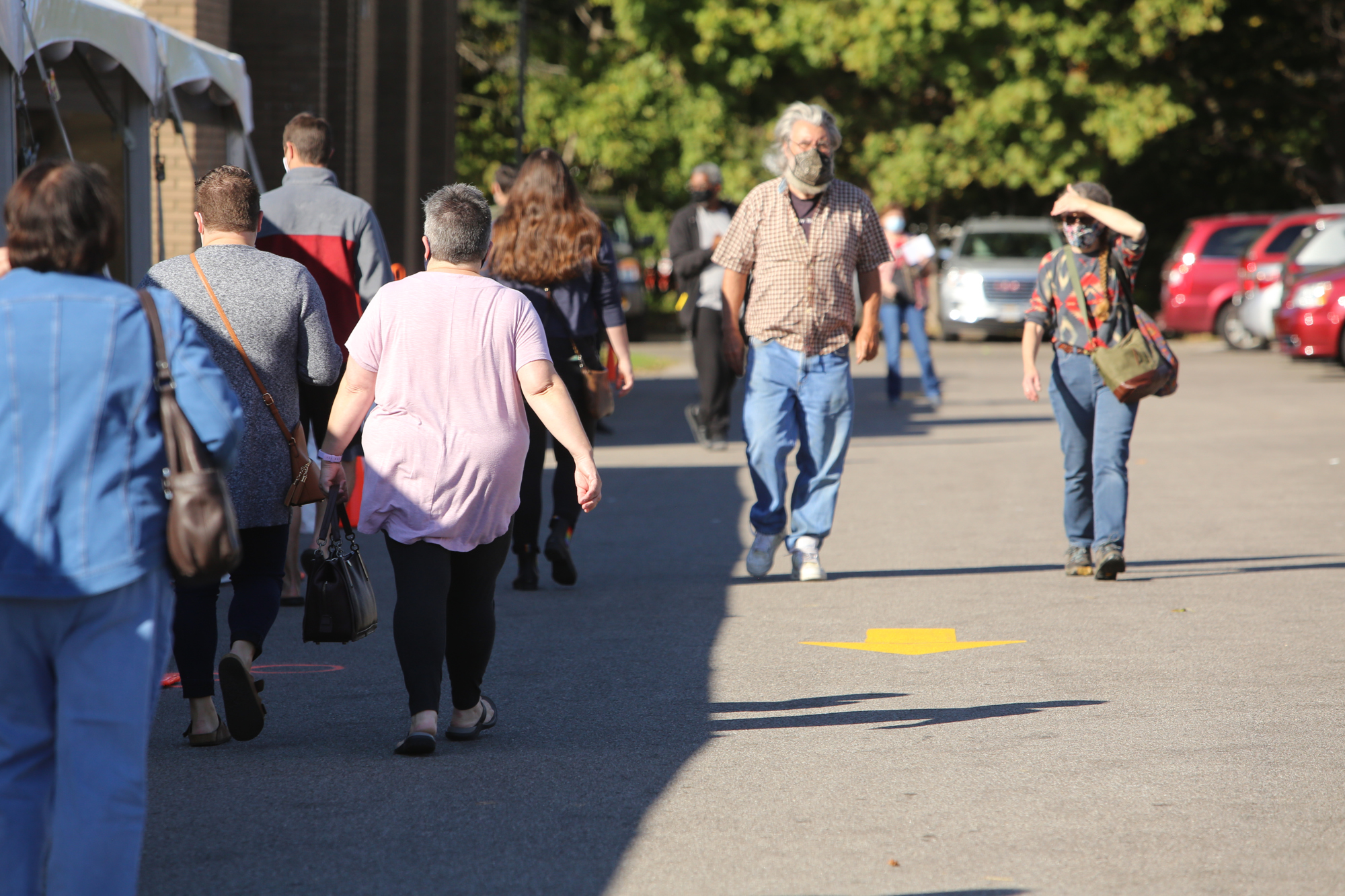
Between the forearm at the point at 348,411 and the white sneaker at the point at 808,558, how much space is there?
11.7ft

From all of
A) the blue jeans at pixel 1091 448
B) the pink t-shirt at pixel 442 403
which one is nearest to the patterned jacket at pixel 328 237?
the pink t-shirt at pixel 442 403

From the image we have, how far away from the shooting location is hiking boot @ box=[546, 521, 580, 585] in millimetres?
8297

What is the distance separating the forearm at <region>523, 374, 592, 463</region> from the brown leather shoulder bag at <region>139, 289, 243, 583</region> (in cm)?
173

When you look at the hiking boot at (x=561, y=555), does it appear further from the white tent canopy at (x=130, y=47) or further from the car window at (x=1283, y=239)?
the car window at (x=1283, y=239)

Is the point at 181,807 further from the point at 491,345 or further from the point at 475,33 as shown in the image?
the point at 475,33

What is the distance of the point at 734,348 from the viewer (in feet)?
27.3

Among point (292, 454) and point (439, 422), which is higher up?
point (439, 422)

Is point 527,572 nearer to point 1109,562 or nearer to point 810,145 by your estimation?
point 810,145

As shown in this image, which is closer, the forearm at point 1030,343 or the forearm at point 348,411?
the forearm at point 348,411

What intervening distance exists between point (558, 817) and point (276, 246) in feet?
11.6

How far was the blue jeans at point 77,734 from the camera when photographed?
3.33 m

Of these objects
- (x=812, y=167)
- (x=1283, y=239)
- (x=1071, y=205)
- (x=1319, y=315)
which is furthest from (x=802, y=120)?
(x=1283, y=239)

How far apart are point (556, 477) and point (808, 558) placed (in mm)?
1277

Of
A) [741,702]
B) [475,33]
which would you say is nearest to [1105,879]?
[741,702]
